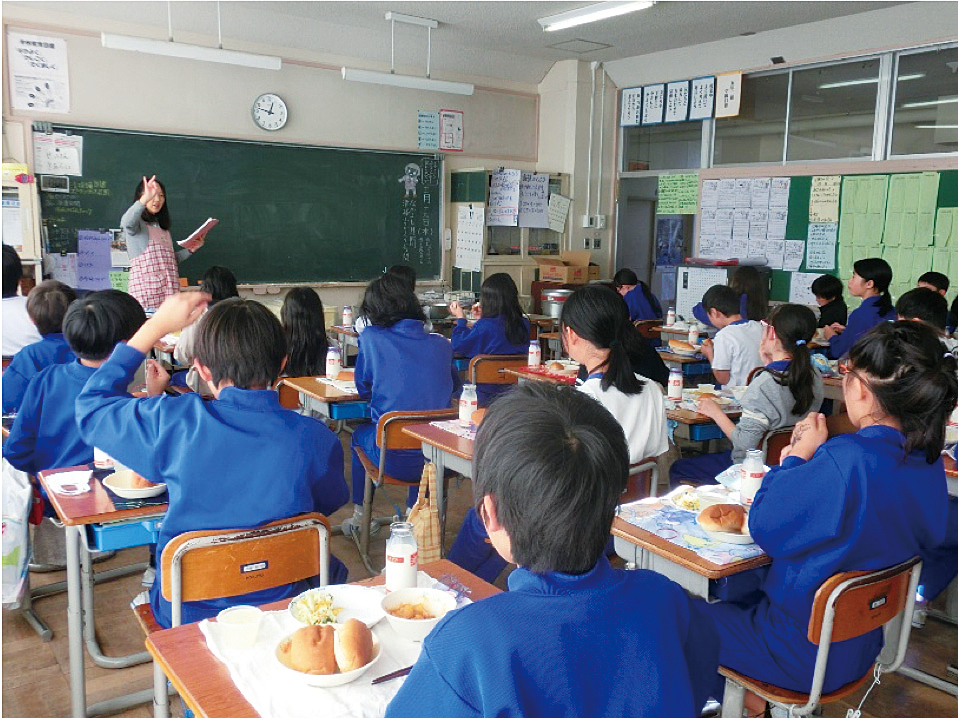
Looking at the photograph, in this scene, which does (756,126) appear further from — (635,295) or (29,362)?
(29,362)

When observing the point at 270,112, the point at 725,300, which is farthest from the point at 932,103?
the point at 270,112

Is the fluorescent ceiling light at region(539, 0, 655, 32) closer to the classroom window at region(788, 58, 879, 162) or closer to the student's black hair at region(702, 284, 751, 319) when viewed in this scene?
the classroom window at region(788, 58, 879, 162)

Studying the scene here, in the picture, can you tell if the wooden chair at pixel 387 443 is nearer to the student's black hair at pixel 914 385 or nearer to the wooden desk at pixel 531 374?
the wooden desk at pixel 531 374

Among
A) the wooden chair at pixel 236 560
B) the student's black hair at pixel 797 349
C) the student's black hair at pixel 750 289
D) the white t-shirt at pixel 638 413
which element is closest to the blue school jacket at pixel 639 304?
the student's black hair at pixel 750 289

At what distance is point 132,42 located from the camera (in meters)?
5.71

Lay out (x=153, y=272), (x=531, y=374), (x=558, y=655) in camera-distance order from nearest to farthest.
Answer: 1. (x=558, y=655)
2. (x=531, y=374)
3. (x=153, y=272)

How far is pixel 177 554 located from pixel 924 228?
21.6 feet

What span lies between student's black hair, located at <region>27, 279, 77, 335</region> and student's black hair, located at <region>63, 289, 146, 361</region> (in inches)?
29.7

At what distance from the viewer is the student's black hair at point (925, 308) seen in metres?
4.51

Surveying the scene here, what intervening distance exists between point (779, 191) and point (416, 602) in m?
6.85

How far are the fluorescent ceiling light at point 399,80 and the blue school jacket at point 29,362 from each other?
3993mm

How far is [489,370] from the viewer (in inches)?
199

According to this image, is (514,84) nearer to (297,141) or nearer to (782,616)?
(297,141)

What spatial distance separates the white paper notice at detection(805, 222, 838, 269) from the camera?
714 centimetres
